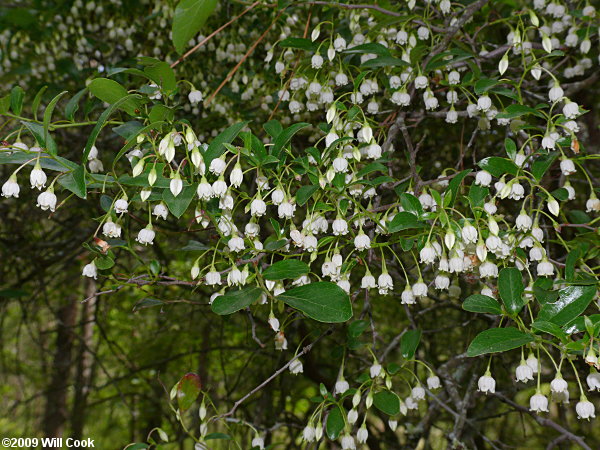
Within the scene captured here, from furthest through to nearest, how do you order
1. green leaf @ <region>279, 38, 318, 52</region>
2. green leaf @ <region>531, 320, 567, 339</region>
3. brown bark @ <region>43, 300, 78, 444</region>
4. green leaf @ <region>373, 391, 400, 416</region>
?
brown bark @ <region>43, 300, 78, 444</region> < green leaf @ <region>279, 38, 318, 52</region> < green leaf @ <region>373, 391, 400, 416</region> < green leaf @ <region>531, 320, 567, 339</region>

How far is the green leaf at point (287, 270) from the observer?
138 cm

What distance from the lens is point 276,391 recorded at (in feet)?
15.2

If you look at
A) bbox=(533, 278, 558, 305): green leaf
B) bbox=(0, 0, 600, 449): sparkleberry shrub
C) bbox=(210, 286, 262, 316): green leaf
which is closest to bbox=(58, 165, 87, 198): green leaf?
bbox=(0, 0, 600, 449): sparkleberry shrub

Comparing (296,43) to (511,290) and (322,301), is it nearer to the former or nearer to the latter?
(322,301)

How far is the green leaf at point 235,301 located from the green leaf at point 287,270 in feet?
0.20

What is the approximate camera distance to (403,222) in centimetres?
137

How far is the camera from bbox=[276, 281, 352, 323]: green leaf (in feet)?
4.30

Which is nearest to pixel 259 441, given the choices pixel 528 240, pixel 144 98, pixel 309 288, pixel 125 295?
pixel 309 288

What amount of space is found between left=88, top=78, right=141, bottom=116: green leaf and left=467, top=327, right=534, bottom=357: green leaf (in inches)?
38.6

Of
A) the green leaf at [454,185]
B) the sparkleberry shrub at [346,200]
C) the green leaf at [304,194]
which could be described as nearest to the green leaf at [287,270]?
the sparkleberry shrub at [346,200]

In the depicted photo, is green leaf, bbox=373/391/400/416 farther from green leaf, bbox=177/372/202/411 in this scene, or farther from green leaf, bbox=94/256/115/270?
green leaf, bbox=94/256/115/270

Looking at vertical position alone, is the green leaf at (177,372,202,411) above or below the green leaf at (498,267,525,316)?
above

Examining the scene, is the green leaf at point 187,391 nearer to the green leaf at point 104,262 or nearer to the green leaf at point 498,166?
the green leaf at point 104,262

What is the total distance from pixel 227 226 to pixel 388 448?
2904mm
